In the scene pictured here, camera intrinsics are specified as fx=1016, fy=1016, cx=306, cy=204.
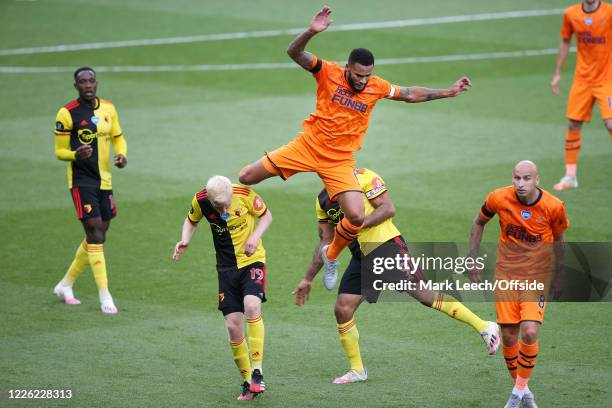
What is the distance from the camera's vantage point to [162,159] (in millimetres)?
19484

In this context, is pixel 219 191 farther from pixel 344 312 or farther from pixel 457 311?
pixel 457 311

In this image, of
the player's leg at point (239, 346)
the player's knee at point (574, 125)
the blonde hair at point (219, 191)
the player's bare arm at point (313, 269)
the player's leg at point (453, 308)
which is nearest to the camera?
the blonde hair at point (219, 191)

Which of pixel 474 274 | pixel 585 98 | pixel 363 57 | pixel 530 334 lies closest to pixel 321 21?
pixel 363 57

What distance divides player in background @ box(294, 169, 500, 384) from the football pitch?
1.21 feet

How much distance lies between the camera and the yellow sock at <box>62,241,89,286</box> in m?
12.6

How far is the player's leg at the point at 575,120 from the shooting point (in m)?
16.5

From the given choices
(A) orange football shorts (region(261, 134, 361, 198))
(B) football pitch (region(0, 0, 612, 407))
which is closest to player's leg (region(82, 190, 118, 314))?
(B) football pitch (region(0, 0, 612, 407))

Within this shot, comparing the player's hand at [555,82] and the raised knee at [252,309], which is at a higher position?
the player's hand at [555,82]

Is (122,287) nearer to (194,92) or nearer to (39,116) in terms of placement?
(39,116)

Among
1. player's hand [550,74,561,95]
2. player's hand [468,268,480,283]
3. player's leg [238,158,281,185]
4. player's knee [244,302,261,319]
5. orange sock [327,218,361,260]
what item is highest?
player's hand [550,74,561,95]

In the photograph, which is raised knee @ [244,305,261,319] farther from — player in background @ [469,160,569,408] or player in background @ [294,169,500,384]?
player in background @ [469,160,569,408]

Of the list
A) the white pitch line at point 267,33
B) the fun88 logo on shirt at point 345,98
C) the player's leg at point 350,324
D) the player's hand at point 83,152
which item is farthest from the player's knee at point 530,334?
the white pitch line at point 267,33

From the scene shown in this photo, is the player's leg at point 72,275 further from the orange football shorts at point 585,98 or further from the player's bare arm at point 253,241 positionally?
the orange football shorts at point 585,98

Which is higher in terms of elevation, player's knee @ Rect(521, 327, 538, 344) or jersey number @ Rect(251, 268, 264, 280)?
jersey number @ Rect(251, 268, 264, 280)
